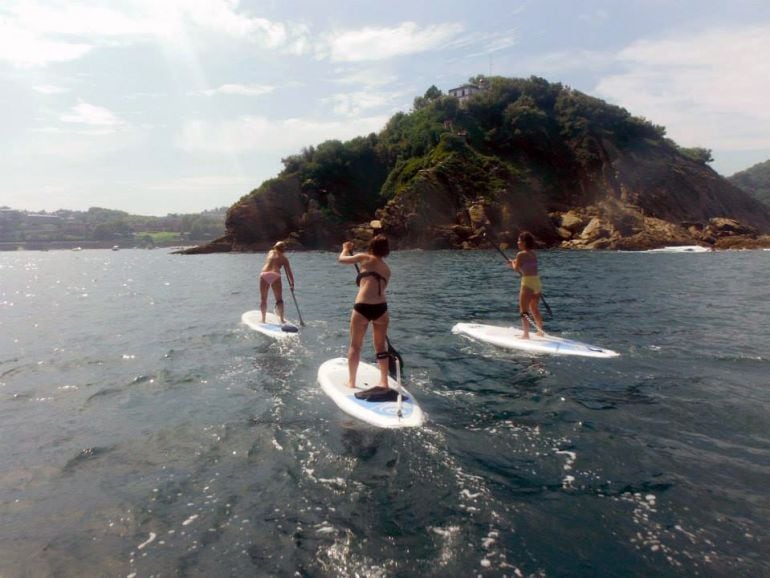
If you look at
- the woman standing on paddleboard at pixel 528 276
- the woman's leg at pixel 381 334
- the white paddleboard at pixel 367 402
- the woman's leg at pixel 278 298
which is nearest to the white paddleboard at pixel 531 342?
Answer: the woman standing on paddleboard at pixel 528 276

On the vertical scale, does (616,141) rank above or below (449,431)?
above

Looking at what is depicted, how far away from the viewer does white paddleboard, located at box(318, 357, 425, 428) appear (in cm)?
702

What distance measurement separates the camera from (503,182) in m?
76.1

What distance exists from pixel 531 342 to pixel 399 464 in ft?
21.7

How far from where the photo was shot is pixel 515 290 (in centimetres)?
2322

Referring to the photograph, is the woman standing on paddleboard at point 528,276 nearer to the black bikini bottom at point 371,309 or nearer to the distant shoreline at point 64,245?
the black bikini bottom at point 371,309

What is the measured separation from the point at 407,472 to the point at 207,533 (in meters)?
2.22

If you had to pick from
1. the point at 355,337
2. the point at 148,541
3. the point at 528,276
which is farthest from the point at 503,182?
the point at 148,541

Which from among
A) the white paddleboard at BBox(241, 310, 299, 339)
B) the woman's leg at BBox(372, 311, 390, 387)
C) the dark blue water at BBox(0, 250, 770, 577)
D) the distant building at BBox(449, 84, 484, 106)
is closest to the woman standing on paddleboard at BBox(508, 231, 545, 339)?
the dark blue water at BBox(0, 250, 770, 577)

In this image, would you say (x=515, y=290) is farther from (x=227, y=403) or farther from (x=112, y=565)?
(x=112, y=565)

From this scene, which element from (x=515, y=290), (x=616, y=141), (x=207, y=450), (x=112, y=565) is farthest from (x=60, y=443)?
(x=616, y=141)

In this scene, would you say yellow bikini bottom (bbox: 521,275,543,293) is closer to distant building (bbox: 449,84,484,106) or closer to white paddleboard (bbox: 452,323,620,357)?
white paddleboard (bbox: 452,323,620,357)

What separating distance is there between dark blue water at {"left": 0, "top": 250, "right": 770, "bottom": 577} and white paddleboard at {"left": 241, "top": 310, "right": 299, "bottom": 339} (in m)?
1.19

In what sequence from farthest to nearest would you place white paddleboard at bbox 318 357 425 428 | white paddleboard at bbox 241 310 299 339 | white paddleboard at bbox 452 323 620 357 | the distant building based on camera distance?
the distant building
white paddleboard at bbox 241 310 299 339
white paddleboard at bbox 452 323 620 357
white paddleboard at bbox 318 357 425 428
